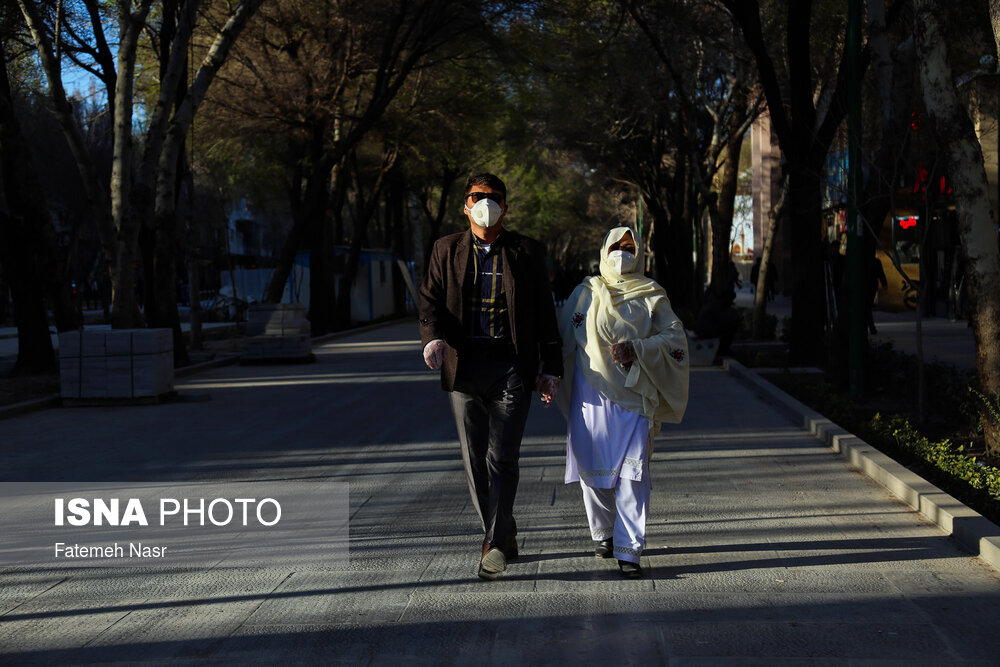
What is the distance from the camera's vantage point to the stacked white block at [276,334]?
1981 cm

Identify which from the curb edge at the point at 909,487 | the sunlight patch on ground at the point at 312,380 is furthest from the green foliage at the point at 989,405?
the sunlight patch on ground at the point at 312,380

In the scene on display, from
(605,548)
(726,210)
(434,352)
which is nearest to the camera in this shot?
(434,352)

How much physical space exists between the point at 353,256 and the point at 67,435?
2369cm

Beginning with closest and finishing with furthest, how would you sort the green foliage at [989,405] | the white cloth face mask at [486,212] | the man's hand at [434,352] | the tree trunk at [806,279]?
1. the man's hand at [434,352]
2. the white cloth face mask at [486,212]
3. the green foliage at [989,405]
4. the tree trunk at [806,279]

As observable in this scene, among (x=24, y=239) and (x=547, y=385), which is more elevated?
(x=24, y=239)

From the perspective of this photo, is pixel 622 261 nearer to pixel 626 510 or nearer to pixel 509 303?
pixel 509 303

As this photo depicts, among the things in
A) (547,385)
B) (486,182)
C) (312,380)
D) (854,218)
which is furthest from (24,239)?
(547,385)

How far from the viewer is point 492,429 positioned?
5430mm

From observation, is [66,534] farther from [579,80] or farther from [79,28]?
[579,80]

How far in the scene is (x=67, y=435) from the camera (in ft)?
35.7

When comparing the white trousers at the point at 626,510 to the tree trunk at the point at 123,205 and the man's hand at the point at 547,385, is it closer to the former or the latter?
the man's hand at the point at 547,385

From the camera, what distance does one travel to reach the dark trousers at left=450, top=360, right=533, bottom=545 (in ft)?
17.5

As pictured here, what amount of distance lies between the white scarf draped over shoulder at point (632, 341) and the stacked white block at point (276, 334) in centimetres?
1473

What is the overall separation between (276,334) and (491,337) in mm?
15065
